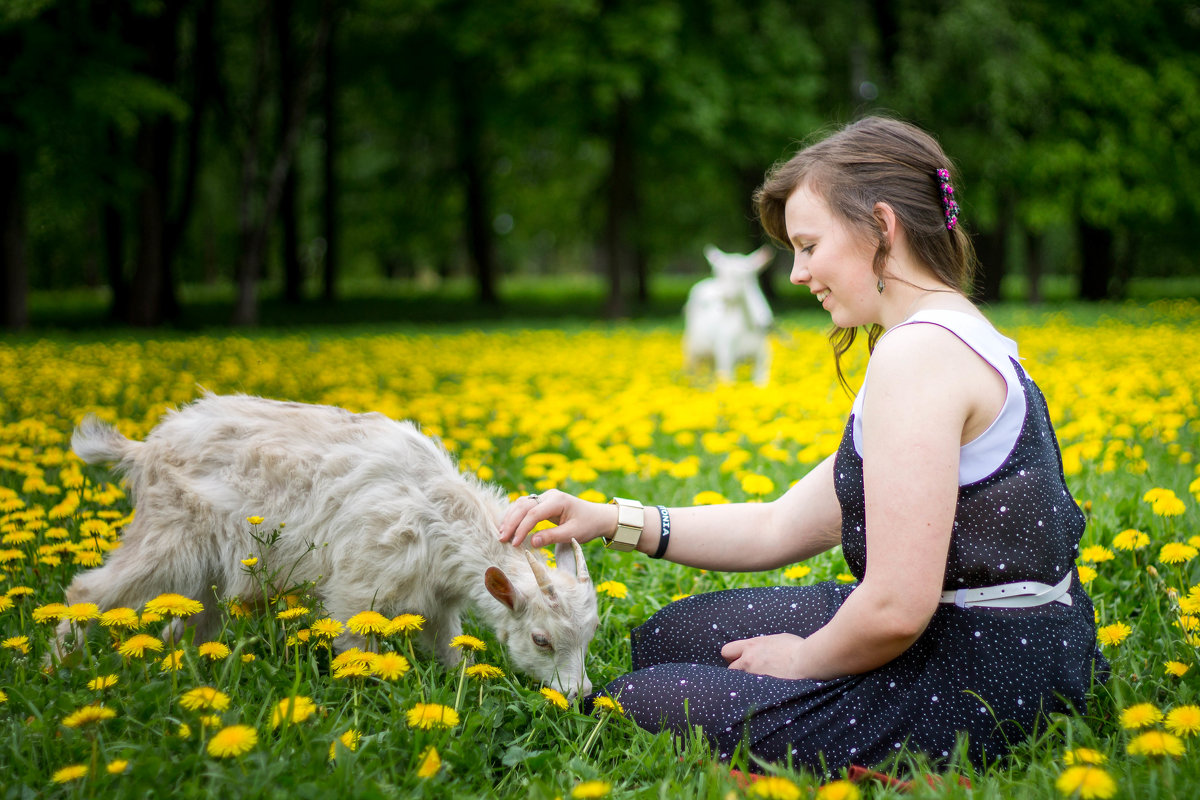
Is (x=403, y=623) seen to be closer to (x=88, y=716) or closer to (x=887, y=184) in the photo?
(x=88, y=716)

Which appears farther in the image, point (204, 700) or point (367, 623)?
point (367, 623)

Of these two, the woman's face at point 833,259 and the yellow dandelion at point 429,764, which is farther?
the woman's face at point 833,259

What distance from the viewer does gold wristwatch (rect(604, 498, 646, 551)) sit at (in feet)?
9.65

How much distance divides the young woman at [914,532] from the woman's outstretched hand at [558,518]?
0.47m

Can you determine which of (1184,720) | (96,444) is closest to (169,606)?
(96,444)

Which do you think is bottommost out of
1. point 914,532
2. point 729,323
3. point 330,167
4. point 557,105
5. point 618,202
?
point 914,532

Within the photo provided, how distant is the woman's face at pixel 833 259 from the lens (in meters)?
2.43

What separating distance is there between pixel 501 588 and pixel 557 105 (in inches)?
777

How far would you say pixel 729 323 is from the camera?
370 inches

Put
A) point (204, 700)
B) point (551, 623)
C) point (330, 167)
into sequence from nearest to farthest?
1. point (204, 700)
2. point (551, 623)
3. point (330, 167)

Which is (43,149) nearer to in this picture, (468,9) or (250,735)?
(468,9)

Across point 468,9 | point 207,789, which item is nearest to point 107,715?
point 207,789

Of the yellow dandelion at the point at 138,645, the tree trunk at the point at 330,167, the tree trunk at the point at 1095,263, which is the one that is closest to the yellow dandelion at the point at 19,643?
the yellow dandelion at the point at 138,645

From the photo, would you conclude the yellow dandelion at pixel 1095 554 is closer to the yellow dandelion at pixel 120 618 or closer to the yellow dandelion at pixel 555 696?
the yellow dandelion at pixel 555 696
